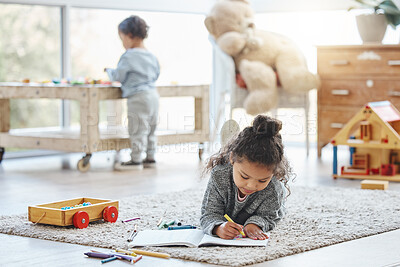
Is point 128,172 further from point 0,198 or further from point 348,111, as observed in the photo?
point 348,111

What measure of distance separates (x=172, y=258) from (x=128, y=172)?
1877 millimetres

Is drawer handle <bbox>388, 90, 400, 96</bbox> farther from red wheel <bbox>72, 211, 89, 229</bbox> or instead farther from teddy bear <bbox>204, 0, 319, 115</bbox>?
red wheel <bbox>72, 211, 89, 229</bbox>

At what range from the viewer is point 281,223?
2.31 meters

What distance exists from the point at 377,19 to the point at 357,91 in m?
0.46

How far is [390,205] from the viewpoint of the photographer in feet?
8.77

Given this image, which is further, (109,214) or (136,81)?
(136,81)

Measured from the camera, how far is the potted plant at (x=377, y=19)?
4082 mm

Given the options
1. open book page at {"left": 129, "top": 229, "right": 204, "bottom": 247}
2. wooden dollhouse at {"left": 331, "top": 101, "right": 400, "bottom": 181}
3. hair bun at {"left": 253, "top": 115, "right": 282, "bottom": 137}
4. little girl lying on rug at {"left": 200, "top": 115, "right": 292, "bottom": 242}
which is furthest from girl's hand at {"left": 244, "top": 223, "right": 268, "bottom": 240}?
wooden dollhouse at {"left": 331, "top": 101, "right": 400, "bottom": 181}

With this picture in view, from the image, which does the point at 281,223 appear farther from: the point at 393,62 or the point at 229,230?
the point at 393,62

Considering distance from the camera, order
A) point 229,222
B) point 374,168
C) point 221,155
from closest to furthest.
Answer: point 229,222 < point 221,155 < point 374,168

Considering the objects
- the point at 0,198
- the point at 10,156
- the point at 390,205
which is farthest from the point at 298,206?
the point at 10,156

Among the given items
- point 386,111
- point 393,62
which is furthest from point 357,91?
point 386,111

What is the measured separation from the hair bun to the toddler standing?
1.80m

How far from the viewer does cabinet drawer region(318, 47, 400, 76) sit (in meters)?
4.04
